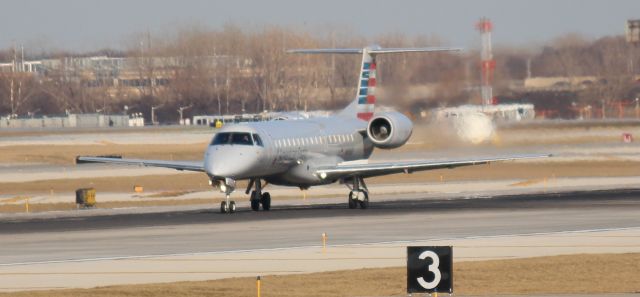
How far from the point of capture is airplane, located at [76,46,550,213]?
5184cm

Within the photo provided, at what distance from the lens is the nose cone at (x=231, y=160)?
51.0m

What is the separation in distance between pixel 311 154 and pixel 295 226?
10069 millimetres

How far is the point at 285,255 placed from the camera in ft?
120

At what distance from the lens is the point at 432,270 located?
930 inches

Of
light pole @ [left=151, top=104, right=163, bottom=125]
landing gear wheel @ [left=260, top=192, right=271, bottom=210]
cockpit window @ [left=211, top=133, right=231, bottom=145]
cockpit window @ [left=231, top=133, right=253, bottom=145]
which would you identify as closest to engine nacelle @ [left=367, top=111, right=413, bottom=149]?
landing gear wheel @ [left=260, top=192, right=271, bottom=210]

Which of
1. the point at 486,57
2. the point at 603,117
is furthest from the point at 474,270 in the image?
the point at 603,117

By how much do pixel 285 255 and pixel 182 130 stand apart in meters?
99.5

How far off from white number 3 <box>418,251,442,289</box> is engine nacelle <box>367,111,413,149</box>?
34.4 metres

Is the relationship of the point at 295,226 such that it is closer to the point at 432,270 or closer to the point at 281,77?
the point at 432,270

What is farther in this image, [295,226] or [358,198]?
[358,198]

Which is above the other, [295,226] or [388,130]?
[388,130]

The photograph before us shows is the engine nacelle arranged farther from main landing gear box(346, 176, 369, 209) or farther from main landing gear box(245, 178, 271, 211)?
main landing gear box(245, 178, 271, 211)

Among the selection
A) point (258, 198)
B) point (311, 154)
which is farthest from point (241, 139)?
point (311, 154)

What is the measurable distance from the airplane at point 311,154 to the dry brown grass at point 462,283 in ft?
63.8
